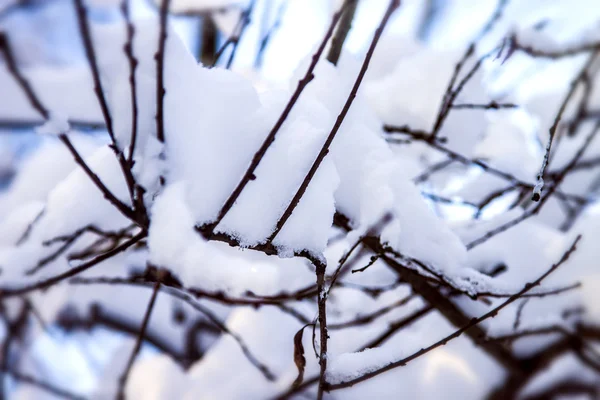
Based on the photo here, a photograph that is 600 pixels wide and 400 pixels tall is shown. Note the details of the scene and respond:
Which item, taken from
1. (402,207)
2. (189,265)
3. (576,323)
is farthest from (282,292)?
(576,323)

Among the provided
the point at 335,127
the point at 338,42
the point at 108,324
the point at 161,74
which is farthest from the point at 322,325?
the point at 108,324

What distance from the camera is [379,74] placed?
50.4 inches

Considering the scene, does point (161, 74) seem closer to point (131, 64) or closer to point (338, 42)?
point (131, 64)

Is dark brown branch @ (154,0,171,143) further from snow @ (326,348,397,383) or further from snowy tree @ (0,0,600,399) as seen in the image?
snow @ (326,348,397,383)

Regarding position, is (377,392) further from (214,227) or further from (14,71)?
(14,71)

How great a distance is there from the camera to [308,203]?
536 mm

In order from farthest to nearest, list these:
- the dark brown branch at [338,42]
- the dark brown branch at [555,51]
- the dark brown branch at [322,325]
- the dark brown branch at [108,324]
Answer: the dark brown branch at [108,324]
the dark brown branch at [555,51]
the dark brown branch at [338,42]
the dark brown branch at [322,325]

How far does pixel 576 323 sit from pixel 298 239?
1073mm

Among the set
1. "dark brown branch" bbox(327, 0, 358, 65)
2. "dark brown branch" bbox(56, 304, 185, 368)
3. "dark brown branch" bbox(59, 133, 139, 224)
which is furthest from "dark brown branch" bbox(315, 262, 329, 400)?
"dark brown branch" bbox(56, 304, 185, 368)

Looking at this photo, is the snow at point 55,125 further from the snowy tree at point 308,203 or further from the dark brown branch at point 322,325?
the dark brown branch at point 322,325

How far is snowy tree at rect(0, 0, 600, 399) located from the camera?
0.47 meters

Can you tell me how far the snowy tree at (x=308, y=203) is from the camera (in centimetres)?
47

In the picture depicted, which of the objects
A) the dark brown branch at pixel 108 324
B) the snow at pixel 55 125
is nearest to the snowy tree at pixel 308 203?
the snow at pixel 55 125

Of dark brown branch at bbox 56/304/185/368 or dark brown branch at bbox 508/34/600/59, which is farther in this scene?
dark brown branch at bbox 56/304/185/368
